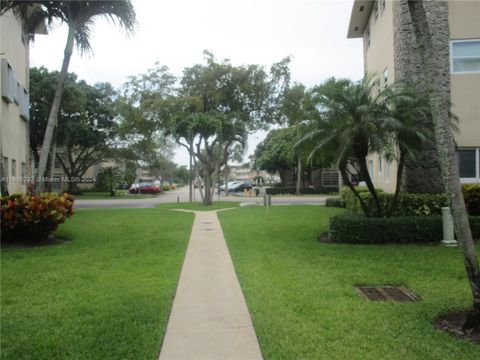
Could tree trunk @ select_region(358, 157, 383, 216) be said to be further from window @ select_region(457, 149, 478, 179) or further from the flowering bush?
the flowering bush

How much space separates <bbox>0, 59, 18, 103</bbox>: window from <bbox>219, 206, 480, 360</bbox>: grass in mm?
10630

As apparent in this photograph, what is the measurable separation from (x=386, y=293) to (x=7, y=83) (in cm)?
1530

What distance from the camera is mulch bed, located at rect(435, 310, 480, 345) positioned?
471cm

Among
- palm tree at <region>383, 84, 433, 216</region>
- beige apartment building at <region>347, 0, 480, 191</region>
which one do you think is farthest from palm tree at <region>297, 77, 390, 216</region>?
beige apartment building at <region>347, 0, 480, 191</region>

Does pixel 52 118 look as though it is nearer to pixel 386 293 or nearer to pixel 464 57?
pixel 386 293

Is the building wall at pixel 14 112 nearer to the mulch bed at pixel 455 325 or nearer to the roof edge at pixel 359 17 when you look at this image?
the roof edge at pixel 359 17

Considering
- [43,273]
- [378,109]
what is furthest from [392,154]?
[43,273]

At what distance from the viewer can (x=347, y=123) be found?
10.9 metres

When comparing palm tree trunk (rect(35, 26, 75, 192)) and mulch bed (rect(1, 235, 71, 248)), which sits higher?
palm tree trunk (rect(35, 26, 75, 192))

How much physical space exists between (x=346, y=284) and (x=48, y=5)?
10977 millimetres

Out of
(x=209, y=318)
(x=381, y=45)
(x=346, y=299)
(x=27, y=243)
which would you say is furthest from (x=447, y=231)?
(x=27, y=243)

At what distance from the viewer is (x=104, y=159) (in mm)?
50188

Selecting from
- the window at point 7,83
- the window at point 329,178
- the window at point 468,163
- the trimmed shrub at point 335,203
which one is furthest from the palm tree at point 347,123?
the window at point 329,178

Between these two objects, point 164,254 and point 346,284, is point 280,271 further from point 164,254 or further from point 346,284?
point 164,254
